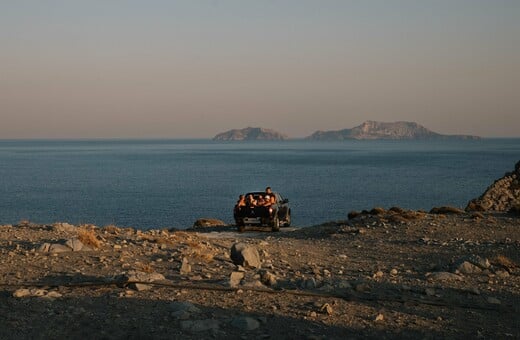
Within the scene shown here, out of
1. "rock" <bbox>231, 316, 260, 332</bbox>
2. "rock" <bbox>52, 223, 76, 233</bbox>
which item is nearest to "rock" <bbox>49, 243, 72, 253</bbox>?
"rock" <bbox>52, 223, 76, 233</bbox>

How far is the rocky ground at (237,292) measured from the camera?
833cm

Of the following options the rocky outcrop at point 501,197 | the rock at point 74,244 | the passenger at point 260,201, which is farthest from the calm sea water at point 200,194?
the rock at point 74,244

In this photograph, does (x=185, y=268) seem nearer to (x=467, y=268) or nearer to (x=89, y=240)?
(x=89, y=240)

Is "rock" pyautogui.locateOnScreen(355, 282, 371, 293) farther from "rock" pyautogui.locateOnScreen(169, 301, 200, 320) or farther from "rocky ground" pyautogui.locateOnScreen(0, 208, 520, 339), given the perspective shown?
"rock" pyautogui.locateOnScreen(169, 301, 200, 320)

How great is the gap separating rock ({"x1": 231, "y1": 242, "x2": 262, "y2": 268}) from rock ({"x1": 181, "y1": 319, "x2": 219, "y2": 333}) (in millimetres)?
4173

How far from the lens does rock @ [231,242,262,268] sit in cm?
1260

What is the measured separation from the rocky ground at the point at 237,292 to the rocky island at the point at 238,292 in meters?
0.02

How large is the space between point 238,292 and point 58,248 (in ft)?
17.4

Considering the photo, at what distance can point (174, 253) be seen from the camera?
44.4 feet

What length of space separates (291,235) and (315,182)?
75.3 m

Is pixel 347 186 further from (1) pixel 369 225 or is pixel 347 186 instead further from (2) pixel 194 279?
(2) pixel 194 279

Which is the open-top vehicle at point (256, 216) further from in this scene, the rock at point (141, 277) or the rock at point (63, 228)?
the rock at point (141, 277)

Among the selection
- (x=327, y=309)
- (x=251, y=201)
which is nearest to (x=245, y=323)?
(x=327, y=309)

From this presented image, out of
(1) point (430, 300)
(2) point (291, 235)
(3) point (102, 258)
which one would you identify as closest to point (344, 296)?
(1) point (430, 300)
